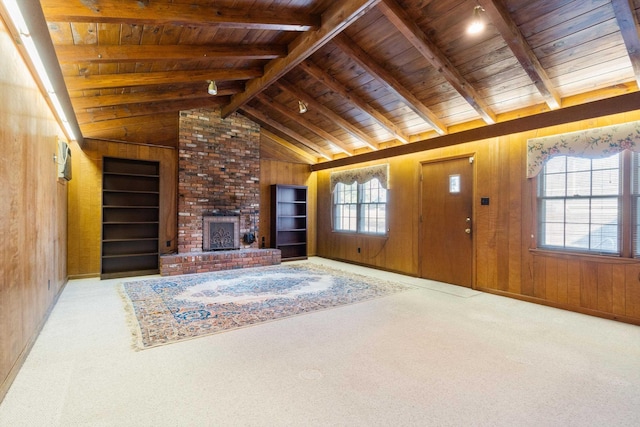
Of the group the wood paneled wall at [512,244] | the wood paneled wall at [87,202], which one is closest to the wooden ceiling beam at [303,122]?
the wood paneled wall at [512,244]

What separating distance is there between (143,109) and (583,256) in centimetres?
676

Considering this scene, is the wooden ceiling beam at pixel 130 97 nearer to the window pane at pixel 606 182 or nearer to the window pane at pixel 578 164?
the window pane at pixel 578 164

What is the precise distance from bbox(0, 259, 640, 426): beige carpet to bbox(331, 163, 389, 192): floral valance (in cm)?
342

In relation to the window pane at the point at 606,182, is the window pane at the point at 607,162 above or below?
above

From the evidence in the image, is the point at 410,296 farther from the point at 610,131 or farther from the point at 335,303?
the point at 610,131

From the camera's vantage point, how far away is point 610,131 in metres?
3.54

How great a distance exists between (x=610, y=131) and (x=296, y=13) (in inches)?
146

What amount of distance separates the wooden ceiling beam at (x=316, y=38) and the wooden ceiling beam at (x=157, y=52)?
220 mm

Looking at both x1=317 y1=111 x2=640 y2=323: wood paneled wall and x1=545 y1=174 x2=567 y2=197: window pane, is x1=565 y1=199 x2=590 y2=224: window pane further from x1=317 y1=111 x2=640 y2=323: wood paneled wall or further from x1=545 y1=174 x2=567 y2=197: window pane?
x1=317 y1=111 x2=640 y2=323: wood paneled wall

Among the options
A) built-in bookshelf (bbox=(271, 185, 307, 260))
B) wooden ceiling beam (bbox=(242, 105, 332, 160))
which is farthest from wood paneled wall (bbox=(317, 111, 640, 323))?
built-in bookshelf (bbox=(271, 185, 307, 260))

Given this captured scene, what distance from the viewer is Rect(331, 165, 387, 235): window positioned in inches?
259

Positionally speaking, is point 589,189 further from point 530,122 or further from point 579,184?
point 530,122

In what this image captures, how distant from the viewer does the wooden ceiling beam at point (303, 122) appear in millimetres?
6043

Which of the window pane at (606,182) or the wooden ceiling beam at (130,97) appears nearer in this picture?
the window pane at (606,182)
